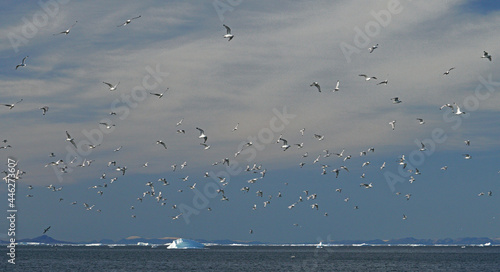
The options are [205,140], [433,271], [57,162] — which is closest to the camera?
[205,140]

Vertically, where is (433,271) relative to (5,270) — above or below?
below

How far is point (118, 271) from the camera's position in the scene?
135 m

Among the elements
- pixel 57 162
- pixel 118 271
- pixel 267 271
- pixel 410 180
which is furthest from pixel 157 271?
pixel 410 180

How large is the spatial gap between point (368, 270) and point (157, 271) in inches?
1865

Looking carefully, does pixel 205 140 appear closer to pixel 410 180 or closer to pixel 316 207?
pixel 316 207

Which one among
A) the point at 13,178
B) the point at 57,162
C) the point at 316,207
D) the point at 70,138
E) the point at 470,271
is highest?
the point at 13,178

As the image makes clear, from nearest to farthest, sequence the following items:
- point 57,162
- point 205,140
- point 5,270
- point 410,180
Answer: point 205,140, point 57,162, point 410,180, point 5,270

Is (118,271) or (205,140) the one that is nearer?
A: (205,140)

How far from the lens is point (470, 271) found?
14650 cm

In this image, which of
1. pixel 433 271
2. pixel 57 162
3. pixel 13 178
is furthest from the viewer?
pixel 433 271

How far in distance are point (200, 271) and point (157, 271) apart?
9043mm

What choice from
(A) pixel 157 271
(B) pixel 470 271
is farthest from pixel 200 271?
(B) pixel 470 271

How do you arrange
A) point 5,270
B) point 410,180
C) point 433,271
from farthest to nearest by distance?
1. point 433,271
2. point 5,270
3. point 410,180

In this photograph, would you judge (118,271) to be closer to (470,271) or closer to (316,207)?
(316,207)
